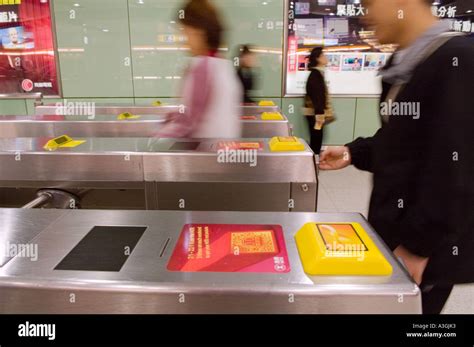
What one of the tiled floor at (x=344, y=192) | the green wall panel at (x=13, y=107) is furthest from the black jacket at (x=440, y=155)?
the green wall panel at (x=13, y=107)

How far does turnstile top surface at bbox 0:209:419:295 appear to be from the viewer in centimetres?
65

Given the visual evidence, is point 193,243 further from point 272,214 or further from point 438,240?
point 438,240

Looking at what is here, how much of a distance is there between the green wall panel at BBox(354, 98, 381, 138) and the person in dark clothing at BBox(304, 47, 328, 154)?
3.10 ft

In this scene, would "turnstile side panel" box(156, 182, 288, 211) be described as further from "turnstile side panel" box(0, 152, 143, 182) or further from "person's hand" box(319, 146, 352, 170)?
"person's hand" box(319, 146, 352, 170)

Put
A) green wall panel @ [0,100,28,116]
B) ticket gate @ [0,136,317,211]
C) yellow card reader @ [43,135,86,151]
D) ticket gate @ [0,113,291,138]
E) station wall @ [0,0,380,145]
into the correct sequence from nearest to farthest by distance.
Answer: ticket gate @ [0,136,317,211] < yellow card reader @ [43,135,86,151] < ticket gate @ [0,113,291,138] < station wall @ [0,0,380,145] < green wall panel @ [0,100,28,116]

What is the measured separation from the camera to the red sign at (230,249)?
70cm

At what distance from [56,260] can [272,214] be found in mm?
487

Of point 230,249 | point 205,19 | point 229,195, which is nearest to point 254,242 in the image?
point 230,249

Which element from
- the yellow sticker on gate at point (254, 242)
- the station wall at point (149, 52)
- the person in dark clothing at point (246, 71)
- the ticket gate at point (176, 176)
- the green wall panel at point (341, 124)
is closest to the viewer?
the yellow sticker on gate at point (254, 242)

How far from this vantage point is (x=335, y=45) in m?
4.83

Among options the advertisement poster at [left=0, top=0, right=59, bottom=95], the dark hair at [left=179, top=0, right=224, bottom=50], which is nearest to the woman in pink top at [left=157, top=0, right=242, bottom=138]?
the dark hair at [left=179, top=0, right=224, bottom=50]

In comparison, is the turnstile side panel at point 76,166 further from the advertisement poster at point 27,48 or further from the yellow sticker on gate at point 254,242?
the advertisement poster at point 27,48

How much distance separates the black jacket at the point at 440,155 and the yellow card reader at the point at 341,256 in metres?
0.17

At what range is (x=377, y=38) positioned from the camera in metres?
0.93
